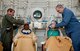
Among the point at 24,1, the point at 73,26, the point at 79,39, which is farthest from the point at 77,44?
the point at 24,1

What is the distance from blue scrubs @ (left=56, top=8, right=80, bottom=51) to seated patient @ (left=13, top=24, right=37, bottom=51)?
70 centimetres

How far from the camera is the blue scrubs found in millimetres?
4003

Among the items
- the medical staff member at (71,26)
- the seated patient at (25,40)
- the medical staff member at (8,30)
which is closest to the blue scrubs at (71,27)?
the medical staff member at (71,26)

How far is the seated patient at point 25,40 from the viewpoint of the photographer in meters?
4.25

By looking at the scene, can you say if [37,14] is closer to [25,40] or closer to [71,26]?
[25,40]

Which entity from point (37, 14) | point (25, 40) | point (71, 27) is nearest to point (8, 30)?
point (25, 40)

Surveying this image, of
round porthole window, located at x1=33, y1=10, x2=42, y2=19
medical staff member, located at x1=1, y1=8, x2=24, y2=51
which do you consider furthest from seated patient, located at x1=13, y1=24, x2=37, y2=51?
round porthole window, located at x1=33, y1=10, x2=42, y2=19

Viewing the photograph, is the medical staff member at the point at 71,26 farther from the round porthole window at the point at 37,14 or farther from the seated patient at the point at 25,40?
the round porthole window at the point at 37,14

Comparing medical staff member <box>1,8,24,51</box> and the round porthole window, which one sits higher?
the round porthole window

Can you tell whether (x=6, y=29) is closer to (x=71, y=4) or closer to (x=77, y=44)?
(x=77, y=44)

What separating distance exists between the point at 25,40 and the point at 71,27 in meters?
1.00

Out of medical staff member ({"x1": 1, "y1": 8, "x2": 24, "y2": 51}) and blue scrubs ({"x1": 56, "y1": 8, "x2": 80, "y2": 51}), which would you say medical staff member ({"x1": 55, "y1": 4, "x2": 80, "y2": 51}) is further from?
medical staff member ({"x1": 1, "y1": 8, "x2": 24, "y2": 51})

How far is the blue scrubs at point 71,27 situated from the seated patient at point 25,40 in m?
0.70

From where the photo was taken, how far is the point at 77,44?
3969 mm
